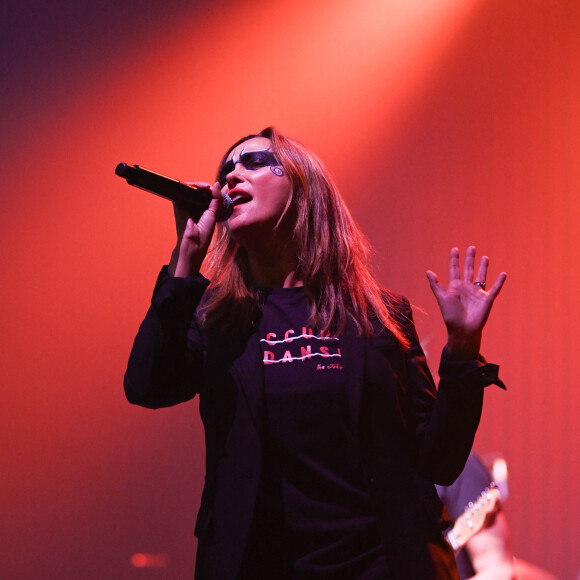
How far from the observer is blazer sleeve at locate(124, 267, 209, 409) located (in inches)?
44.9

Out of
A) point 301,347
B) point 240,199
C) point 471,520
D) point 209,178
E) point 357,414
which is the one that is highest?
point 209,178

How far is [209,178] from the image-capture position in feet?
6.68

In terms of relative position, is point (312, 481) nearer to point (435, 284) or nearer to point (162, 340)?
point (162, 340)

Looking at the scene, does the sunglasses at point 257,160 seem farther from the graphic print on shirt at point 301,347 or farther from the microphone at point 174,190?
the graphic print on shirt at point 301,347

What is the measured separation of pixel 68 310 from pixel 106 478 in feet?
1.68

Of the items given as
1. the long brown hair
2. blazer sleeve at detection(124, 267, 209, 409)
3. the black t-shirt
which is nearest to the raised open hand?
the long brown hair

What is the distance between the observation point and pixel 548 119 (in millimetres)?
2301

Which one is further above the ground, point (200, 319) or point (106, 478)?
point (200, 319)

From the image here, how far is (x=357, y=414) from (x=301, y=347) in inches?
7.1

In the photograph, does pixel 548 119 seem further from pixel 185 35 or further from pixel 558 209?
pixel 185 35

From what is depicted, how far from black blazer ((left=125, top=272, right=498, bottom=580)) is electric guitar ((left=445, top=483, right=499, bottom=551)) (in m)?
0.69

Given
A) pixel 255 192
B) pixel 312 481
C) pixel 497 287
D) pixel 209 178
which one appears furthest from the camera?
pixel 209 178

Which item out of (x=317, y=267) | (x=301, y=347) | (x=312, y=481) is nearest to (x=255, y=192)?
(x=317, y=267)

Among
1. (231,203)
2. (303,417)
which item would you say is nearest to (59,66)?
(231,203)
